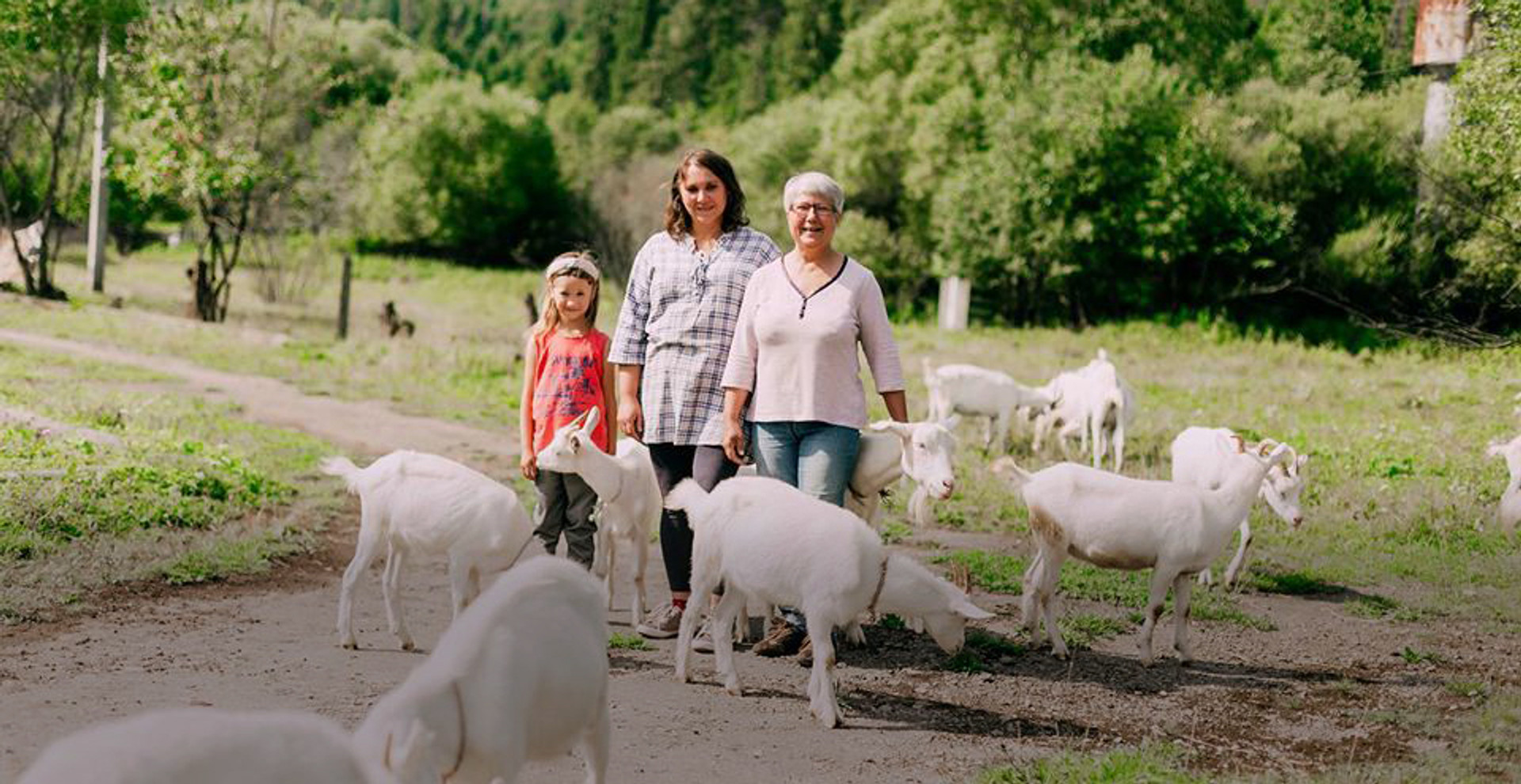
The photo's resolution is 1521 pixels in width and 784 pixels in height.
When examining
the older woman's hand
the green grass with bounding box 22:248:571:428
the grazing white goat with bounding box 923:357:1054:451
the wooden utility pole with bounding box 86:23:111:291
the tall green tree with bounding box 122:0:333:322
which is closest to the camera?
the older woman's hand

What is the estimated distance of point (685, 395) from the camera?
6.93 m

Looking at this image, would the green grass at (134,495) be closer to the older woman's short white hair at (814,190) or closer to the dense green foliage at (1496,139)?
the older woman's short white hair at (814,190)

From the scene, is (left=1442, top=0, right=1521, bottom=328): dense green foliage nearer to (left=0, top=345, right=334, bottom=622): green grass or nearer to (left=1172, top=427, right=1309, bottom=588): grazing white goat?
(left=1172, top=427, right=1309, bottom=588): grazing white goat

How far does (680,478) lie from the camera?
281 inches

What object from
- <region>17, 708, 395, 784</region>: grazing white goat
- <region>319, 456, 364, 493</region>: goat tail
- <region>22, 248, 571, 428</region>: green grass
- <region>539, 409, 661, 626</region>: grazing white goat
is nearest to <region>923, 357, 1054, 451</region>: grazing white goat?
<region>22, 248, 571, 428</region>: green grass

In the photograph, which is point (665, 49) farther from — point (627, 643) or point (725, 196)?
point (627, 643)

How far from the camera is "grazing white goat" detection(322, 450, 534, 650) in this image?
6332 millimetres

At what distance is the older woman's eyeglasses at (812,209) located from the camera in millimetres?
6316

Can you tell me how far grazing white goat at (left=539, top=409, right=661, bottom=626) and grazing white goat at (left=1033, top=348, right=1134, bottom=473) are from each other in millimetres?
6383

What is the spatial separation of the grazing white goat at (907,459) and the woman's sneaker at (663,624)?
1.19 meters

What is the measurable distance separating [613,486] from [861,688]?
5.71 ft

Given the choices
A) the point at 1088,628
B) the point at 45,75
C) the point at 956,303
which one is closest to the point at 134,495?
the point at 1088,628

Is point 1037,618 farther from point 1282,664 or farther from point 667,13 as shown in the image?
point 667,13

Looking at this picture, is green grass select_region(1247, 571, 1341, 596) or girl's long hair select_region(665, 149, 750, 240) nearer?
girl's long hair select_region(665, 149, 750, 240)
